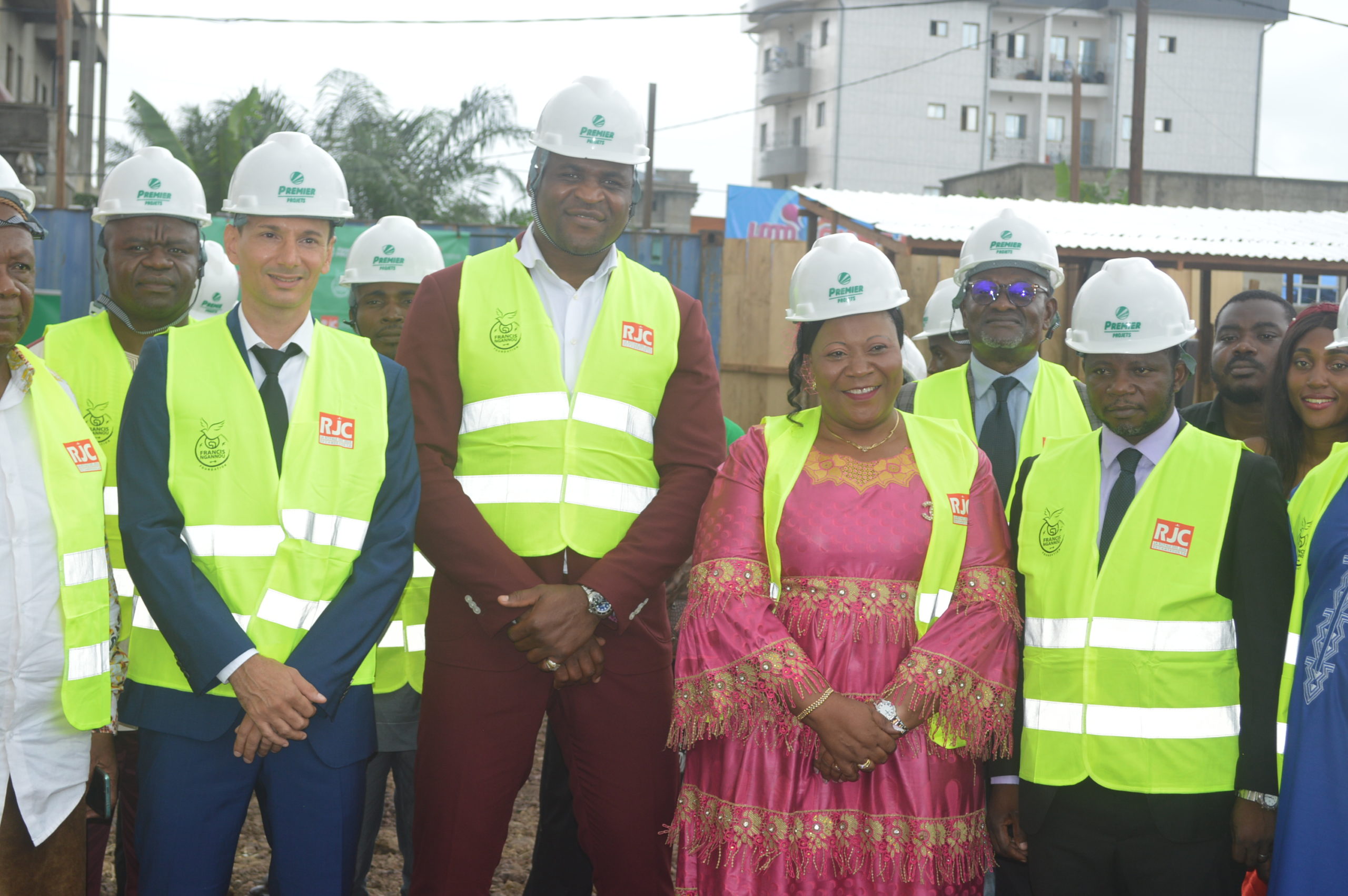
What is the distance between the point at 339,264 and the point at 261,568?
10584mm

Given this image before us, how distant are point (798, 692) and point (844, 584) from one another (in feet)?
→ 1.12

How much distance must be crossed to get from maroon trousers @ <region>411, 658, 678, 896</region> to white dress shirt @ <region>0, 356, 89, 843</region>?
984 millimetres

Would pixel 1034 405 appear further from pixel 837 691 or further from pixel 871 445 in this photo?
pixel 837 691

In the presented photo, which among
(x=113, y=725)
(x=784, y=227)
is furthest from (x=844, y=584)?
(x=784, y=227)

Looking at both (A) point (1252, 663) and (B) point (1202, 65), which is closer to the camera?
(A) point (1252, 663)

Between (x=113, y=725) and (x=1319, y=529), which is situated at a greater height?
(x=1319, y=529)

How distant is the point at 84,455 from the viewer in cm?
316

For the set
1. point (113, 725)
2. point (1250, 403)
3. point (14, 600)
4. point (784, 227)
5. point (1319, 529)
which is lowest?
point (113, 725)

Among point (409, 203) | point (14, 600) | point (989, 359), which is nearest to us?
point (14, 600)

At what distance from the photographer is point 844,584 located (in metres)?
3.36

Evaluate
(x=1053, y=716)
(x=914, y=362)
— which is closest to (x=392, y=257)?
(x=914, y=362)

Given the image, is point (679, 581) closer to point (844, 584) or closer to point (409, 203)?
point (844, 584)

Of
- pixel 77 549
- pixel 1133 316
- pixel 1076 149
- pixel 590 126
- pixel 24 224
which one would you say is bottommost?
pixel 77 549

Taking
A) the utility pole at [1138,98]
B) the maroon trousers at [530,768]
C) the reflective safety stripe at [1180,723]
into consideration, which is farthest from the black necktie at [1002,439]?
the utility pole at [1138,98]
